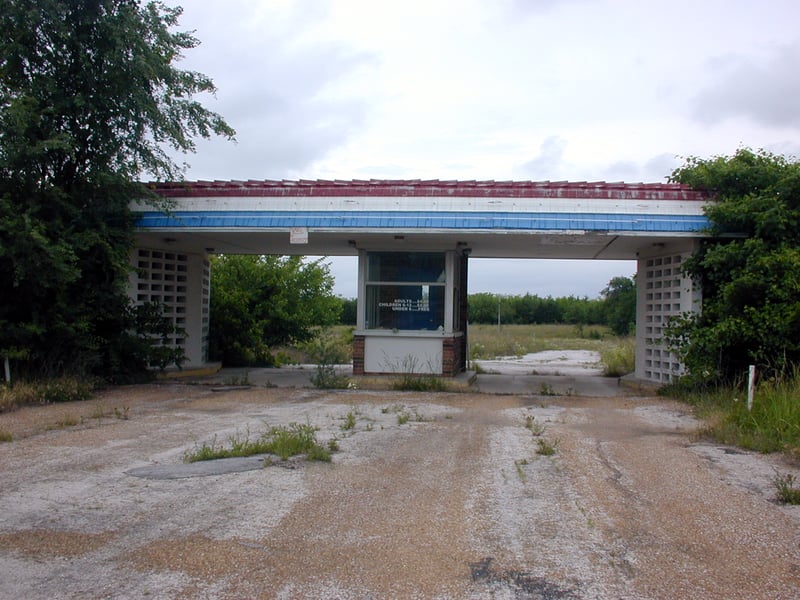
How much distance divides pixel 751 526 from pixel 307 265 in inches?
770

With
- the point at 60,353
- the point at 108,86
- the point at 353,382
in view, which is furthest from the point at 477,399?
the point at 108,86

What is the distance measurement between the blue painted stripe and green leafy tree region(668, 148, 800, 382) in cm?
74

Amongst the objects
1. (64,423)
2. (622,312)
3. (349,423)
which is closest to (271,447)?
(349,423)

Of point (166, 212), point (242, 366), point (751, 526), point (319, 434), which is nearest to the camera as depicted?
point (751, 526)

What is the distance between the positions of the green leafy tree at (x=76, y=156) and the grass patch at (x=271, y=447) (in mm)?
5738

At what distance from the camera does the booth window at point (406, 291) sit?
16375mm

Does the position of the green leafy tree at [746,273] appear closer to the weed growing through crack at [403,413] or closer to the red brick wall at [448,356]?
the red brick wall at [448,356]

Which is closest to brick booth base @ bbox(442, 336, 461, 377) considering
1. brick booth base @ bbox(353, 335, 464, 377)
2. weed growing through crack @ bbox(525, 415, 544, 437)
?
brick booth base @ bbox(353, 335, 464, 377)

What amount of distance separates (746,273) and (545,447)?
6.71 meters

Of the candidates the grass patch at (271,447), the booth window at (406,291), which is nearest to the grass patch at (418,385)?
the booth window at (406,291)

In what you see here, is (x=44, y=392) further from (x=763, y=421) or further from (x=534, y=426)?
(x=763, y=421)

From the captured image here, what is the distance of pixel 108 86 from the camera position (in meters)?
13.7

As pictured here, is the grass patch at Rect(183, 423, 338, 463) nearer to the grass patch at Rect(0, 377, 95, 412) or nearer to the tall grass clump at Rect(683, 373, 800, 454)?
the grass patch at Rect(0, 377, 95, 412)

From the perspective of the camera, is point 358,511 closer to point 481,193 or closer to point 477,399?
point 477,399
